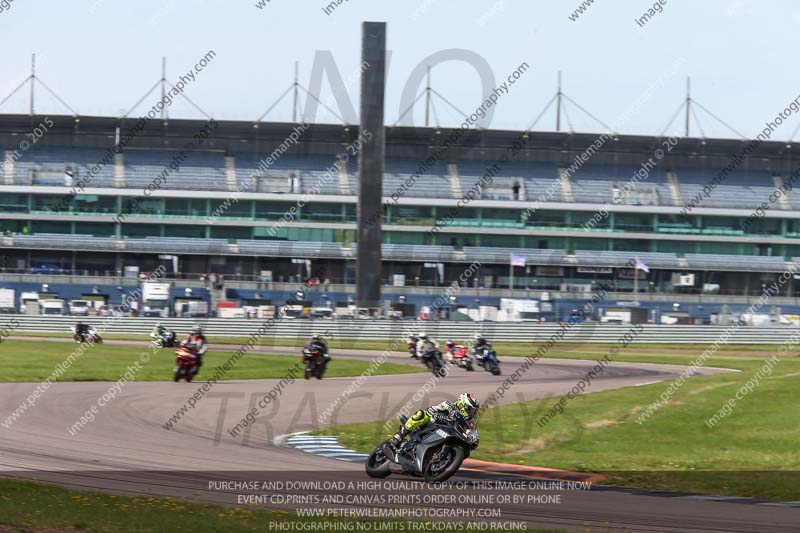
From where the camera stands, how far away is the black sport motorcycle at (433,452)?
44.4 feet

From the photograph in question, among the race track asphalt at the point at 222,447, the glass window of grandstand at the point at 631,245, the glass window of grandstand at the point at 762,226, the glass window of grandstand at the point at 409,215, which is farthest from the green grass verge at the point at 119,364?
the glass window of grandstand at the point at 762,226

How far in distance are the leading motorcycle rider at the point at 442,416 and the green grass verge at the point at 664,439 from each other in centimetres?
287

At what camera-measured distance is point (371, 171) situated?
59.8 metres

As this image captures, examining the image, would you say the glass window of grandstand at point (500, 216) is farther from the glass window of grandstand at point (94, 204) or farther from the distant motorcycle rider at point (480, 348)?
the distant motorcycle rider at point (480, 348)

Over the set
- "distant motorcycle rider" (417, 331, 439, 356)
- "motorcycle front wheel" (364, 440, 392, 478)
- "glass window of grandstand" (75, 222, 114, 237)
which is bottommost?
"motorcycle front wheel" (364, 440, 392, 478)

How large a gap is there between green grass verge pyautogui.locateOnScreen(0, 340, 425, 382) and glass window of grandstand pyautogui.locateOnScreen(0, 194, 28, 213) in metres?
36.2

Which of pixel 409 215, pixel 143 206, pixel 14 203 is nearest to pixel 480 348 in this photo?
pixel 409 215

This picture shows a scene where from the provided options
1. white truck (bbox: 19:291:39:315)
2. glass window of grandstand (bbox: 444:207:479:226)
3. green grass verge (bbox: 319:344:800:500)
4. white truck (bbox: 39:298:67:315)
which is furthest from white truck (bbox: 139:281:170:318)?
green grass verge (bbox: 319:344:800:500)

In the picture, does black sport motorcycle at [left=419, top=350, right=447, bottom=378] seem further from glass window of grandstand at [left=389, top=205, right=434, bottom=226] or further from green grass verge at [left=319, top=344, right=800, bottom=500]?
glass window of grandstand at [left=389, top=205, right=434, bottom=226]

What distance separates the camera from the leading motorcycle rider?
45.4 ft

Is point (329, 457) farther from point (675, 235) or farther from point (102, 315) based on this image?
point (675, 235)

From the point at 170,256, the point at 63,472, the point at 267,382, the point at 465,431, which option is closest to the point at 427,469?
the point at 465,431

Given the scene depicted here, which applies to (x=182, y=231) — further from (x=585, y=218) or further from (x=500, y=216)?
(x=585, y=218)

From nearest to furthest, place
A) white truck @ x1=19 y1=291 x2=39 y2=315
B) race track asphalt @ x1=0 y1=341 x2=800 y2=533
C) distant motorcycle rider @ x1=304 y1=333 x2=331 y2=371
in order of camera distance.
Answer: race track asphalt @ x1=0 y1=341 x2=800 y2=533
distant motorcycle rider @ x1=304 y1=333 x2=331 y2=371
white truck @ x1=19 y1=291 x2=39 y2=315
